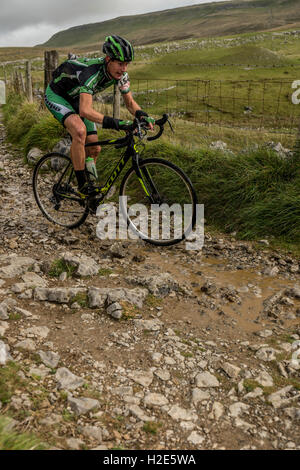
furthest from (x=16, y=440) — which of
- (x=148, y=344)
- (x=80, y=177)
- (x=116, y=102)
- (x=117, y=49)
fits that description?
(x=116, y=102)

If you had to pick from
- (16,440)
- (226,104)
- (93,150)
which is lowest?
(16,440)

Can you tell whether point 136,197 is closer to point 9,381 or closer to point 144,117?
point 144,117

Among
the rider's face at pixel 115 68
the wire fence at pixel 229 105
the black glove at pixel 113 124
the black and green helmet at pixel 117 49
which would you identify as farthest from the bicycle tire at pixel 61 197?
the wire fence at pixel 229 105

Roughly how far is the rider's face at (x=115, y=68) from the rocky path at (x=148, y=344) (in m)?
2.55

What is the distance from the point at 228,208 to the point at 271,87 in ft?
96.2

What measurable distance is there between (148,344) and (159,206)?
2.85 meters

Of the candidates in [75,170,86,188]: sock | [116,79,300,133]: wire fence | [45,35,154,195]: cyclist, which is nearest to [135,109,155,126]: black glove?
[45,35,154,195]: cyclist

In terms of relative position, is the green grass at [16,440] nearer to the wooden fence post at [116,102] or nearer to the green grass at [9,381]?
the green grass at [9,381]

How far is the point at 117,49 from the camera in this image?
5.49m

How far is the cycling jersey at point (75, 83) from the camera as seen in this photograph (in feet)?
18.5

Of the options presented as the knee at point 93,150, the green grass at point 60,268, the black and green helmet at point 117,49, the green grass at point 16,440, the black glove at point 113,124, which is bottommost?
the green grass at point 60,268

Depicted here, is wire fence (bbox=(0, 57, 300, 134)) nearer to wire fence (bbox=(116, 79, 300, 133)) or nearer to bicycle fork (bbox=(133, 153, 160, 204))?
wire fence (bbox=(116, 79, 300, 133))

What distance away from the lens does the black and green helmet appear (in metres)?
5.48
